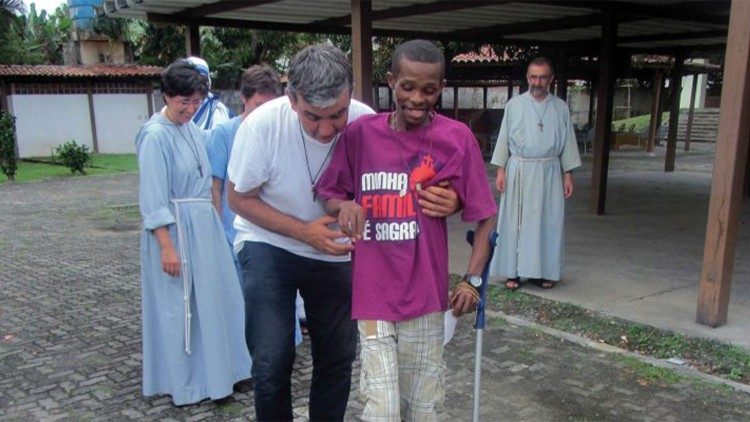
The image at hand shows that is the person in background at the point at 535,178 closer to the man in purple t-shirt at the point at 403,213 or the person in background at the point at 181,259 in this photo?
the person in background at the point at 181,259

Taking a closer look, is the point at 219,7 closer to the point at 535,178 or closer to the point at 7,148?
the point at 535,178

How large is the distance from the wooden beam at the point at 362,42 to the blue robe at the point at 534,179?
1.56m

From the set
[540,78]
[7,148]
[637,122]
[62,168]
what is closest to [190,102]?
[540,78]

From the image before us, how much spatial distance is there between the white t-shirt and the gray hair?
0.20m

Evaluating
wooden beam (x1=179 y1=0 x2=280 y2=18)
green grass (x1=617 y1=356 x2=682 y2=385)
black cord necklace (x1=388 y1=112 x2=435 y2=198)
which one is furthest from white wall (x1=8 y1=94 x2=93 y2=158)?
black cord necklace (x1=388 y1=112 x2=435 y2=198)

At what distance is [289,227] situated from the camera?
229 cm

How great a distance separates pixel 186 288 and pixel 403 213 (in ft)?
5.28

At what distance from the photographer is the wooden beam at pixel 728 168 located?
3.89 m

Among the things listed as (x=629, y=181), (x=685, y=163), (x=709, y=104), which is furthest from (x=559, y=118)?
(x=709, y=104)

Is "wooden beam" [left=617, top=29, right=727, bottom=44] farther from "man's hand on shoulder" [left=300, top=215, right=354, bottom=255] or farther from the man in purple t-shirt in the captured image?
"man's hand on shoulder" [left=300, top=215, right=354, bottom=255]

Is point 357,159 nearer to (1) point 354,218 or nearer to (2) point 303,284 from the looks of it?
(1) point 354,218

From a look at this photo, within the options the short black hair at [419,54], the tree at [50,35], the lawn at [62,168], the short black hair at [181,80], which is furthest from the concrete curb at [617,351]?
the tree at [50,35]

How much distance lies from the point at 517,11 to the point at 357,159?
6787 millimetres

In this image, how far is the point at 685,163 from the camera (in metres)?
15.7
